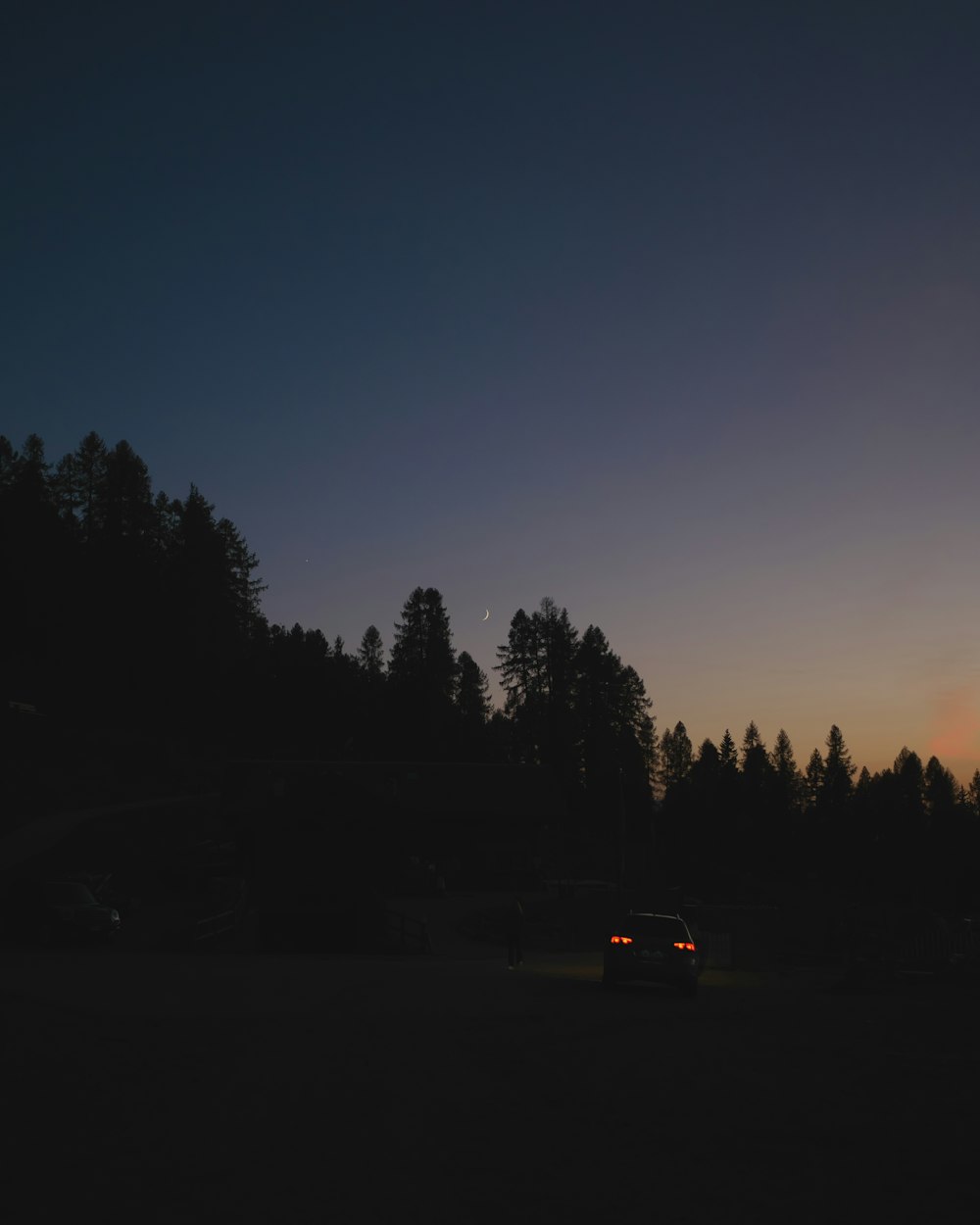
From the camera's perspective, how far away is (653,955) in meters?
19.8

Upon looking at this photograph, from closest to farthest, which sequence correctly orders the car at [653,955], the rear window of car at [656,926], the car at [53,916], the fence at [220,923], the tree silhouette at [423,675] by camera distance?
the car at [653,955], the rear window of car at [656,926], the car at [53,916], the fence at [220,923], the tree silhouette at [423,675]

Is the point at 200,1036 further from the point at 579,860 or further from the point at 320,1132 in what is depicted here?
the point at 579,860

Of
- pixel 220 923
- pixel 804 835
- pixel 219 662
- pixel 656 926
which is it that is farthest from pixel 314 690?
pixel 656 926

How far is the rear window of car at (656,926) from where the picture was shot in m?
20.2

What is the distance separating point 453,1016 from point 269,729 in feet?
286

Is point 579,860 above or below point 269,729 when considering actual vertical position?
below

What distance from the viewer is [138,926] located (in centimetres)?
3303

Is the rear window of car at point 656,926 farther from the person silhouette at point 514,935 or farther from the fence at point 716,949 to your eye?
the fence at point 716,949

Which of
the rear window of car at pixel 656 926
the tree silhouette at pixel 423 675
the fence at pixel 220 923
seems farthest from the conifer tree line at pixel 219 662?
the rear window of car at pixel 656 926

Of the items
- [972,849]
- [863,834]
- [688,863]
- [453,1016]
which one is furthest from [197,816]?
[863,834]

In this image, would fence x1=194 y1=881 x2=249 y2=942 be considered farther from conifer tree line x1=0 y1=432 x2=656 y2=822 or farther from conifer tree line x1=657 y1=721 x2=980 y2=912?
conifer tree line x1=0 y1=432 x2=656 y2=822

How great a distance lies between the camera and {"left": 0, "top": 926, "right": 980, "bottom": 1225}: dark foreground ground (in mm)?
6609

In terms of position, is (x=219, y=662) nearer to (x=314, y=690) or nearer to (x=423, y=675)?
(x=314, y=690)

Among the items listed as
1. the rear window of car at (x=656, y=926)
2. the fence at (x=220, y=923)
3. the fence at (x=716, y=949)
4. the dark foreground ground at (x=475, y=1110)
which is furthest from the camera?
the fence at (x=716, y=949)
